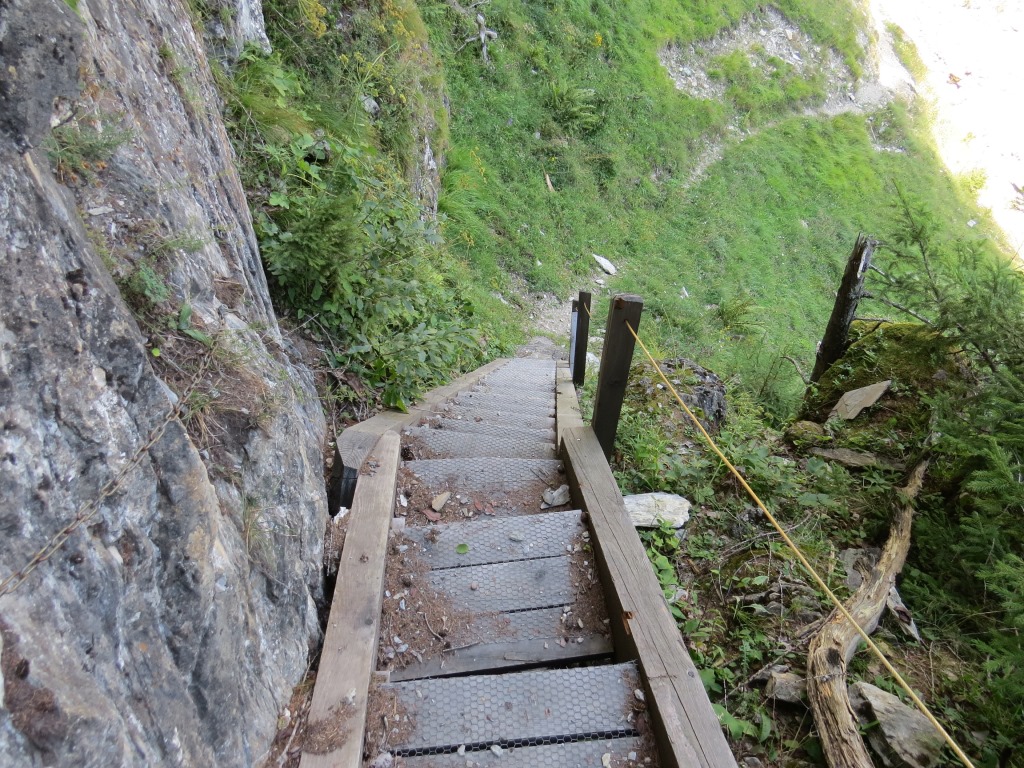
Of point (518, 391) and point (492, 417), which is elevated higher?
point (492, 417)

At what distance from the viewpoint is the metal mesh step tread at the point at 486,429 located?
15.4 feet

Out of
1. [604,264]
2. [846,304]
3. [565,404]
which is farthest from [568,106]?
[565,404]

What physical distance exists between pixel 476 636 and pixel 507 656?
0.16 metres

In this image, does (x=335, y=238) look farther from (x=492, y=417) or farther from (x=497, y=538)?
(x=497, y=538)

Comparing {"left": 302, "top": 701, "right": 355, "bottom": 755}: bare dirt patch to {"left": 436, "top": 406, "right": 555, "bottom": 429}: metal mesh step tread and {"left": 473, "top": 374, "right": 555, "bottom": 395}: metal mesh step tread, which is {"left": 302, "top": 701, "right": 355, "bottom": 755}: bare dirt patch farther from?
{"left": 473, "top": 374, "right": 555, "bottom": 395}: metal mesh step tread

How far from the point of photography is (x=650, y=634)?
234 centimetres

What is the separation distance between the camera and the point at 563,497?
3564 mm

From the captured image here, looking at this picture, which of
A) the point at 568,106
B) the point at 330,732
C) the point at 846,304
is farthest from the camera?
the point at 568,106

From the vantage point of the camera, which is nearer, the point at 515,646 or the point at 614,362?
the point at 515,646

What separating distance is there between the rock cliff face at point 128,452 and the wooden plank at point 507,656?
0.50m

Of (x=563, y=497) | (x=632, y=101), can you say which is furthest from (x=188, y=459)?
(x=632, y=101)

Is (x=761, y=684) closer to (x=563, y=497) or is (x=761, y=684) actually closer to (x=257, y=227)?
(x=563, y=497)

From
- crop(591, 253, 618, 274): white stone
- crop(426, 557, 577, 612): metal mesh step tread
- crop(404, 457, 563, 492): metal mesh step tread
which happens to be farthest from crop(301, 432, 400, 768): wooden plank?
crop(591, 253, 618, 274): white stone

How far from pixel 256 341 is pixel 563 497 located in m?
1.89
